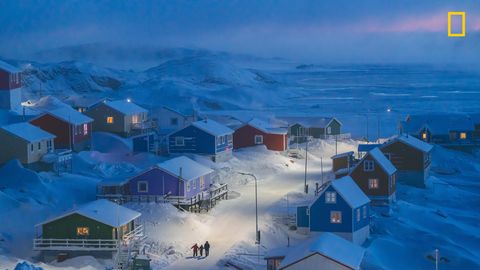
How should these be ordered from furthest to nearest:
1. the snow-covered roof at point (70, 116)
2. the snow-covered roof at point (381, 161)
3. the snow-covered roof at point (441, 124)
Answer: the snow-covered roof at point (441, 124), the snow-covered roof at point (70, 116), the snow-covered roof at point (381, 161)

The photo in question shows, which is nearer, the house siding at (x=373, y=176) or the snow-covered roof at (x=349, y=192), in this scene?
the snow-covered roof at (x=349, y=192)

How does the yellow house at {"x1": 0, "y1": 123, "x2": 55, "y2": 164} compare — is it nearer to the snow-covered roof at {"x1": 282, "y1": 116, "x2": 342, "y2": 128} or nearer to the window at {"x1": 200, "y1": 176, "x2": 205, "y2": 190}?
the window at {"x1": 200, "y1": 176, "x2": 205, "y2": 190}

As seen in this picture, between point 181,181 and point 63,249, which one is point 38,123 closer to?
point 181,181

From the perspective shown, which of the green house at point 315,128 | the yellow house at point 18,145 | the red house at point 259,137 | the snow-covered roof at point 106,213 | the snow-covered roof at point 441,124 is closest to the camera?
the snow-covered roof at point 106,213

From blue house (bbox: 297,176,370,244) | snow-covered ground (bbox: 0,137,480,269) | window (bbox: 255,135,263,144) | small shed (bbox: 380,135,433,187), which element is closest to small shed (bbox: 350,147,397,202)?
snow-covered ground (bbox: 0,137,480,269)

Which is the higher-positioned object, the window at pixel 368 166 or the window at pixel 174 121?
the window at pixel 174 121

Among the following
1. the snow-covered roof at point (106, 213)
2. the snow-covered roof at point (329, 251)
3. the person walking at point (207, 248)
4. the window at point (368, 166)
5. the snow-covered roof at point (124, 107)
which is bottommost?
the person walking at point (207, 248)

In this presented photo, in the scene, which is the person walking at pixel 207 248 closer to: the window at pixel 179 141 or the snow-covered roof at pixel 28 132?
the snow-covered roof at pixel 28 132

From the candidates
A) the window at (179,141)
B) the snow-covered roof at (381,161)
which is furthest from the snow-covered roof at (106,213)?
the window at (179,141)
